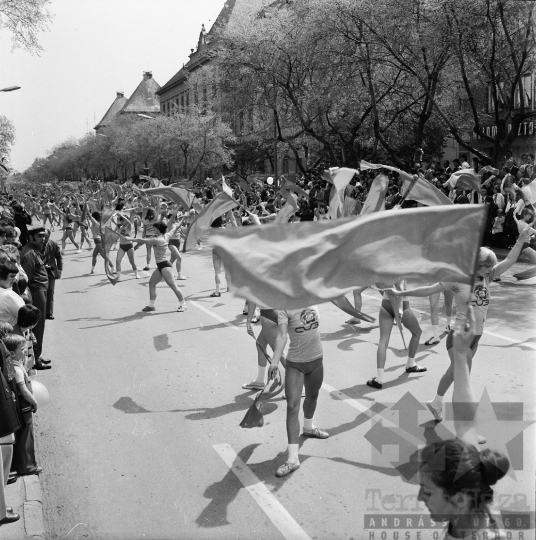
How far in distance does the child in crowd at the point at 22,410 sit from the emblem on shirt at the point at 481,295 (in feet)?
11.8

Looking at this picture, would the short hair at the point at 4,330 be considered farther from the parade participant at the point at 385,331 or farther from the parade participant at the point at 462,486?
the parade participant at the point at 385,331

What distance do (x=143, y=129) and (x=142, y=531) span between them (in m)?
55.9

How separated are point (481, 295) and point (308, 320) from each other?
1.55 m

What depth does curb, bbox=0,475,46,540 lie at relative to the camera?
4.42 metres

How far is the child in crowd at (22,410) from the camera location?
4855mm

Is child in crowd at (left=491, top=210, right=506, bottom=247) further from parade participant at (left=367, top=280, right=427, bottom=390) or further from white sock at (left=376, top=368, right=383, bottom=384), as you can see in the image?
white sock at (left=376, top=368, right=383, bottom=384)

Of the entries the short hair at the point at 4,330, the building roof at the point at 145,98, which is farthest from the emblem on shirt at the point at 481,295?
the building roof at the point at 145,98

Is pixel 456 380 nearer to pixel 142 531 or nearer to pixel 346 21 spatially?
pixel 142 531

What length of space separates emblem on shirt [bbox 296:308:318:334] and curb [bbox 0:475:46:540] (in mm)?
2234

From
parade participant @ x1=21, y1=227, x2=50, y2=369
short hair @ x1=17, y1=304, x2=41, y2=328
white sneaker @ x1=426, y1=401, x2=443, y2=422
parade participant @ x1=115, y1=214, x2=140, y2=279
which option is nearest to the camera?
short hair @ x1=17, y1=304, x2=41, y2=328

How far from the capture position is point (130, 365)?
833cm

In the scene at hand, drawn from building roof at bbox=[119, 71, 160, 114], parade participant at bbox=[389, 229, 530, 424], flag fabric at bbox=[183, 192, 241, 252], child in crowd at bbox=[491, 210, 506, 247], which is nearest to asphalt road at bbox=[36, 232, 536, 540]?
parade participant at bbox=[389, 229, 530, 424]

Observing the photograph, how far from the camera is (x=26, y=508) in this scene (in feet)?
15.4

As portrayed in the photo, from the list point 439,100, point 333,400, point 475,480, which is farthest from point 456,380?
point 439,100
